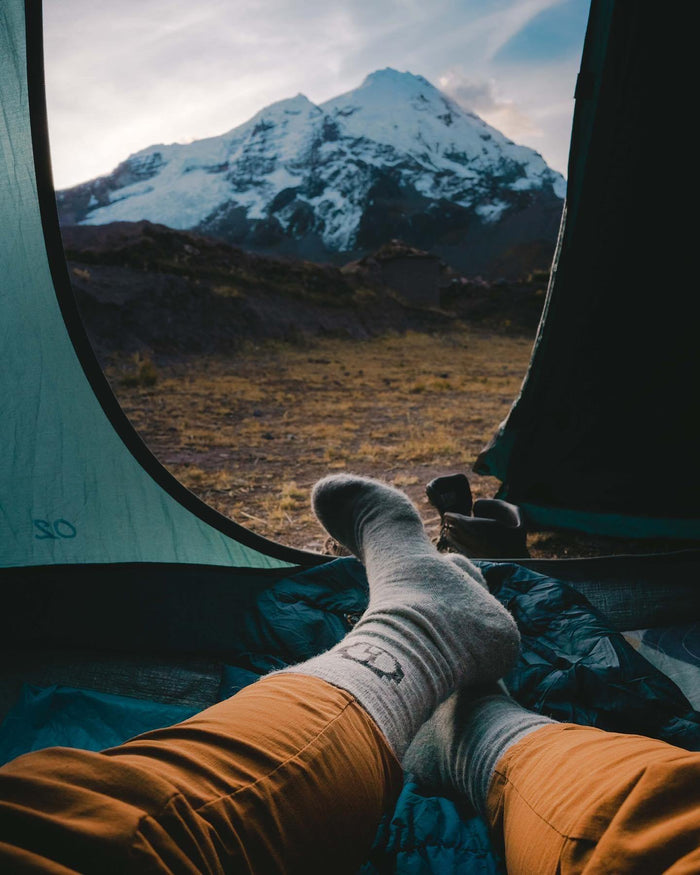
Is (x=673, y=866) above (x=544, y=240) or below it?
below

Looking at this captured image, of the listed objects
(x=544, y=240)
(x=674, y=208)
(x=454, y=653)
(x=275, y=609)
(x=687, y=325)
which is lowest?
(x=275, y=609)

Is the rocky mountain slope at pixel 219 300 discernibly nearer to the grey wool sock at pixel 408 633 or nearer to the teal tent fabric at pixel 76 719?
the teal tent fabric at pixel 76 719

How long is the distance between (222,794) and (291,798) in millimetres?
73

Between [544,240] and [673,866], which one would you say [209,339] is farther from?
[544,240]

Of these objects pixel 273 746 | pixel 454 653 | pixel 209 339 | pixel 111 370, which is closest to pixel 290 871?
pixel 273 746

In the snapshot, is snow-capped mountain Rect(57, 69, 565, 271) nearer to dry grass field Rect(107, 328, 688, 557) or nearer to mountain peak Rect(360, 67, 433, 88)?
mountain peak Rect(360, 67, 433, 88)

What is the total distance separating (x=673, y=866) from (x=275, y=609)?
962mm

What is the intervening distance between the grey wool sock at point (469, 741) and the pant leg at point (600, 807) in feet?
0.27

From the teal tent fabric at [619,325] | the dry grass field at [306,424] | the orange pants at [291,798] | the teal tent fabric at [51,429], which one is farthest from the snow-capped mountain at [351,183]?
the orange pants at [291,798]

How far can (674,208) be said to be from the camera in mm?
1511

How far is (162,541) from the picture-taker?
4.29 ft

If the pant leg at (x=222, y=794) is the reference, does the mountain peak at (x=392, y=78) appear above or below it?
above

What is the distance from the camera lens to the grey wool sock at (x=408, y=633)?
0.68 metres

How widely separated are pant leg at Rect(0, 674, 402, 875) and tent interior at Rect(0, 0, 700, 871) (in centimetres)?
57
